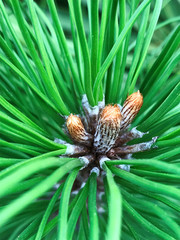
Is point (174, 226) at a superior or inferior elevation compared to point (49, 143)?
inferior

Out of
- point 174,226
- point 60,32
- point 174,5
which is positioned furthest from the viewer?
point 174,5

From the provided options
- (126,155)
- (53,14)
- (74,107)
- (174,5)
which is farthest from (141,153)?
(174,5)

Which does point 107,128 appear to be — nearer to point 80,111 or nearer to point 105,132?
point 105,132

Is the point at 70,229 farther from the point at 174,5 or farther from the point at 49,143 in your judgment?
the point at 174,5

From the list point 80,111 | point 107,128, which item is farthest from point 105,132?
point 80,111

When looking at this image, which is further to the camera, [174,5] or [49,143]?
[174,5]
